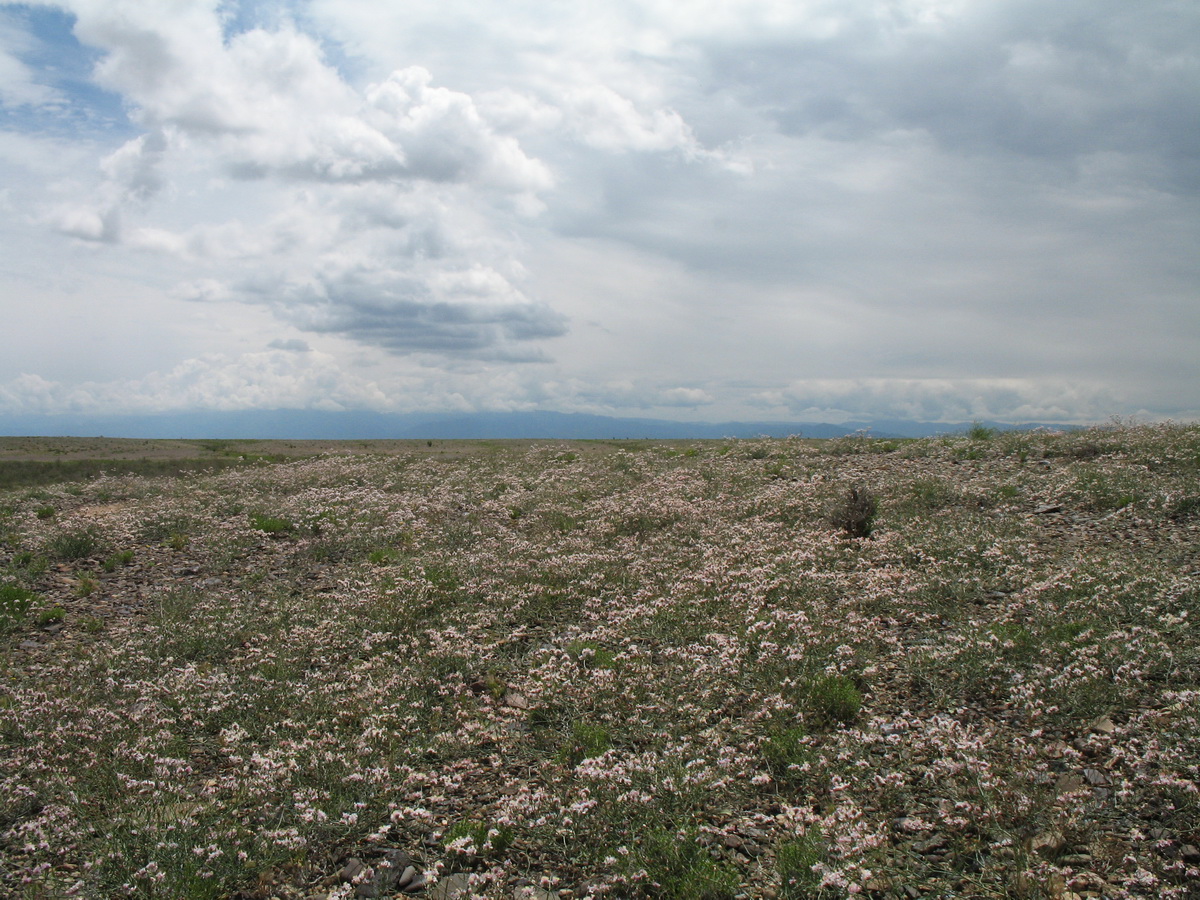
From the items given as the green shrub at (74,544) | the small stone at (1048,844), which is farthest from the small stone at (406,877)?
the green shrub at (74,544)

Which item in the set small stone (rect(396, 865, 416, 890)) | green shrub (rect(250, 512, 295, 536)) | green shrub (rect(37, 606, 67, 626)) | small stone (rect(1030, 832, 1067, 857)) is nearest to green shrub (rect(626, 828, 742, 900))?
small stone (rect(396, 865, 416, 890))

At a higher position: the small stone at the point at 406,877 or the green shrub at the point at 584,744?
the green shrub at the point at 584,744

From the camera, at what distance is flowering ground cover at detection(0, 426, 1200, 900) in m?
5.09

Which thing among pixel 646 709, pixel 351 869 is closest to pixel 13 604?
pixel 351 869

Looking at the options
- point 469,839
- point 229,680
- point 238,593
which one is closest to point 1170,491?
point 469,839

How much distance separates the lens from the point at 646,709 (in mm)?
7332

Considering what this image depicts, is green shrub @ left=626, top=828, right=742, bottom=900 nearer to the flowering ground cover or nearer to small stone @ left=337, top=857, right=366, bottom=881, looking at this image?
the flowering ground cover

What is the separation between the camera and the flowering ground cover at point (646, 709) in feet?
16.7

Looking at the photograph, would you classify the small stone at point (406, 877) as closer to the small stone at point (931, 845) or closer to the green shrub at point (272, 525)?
the small stone at point (931, 845)

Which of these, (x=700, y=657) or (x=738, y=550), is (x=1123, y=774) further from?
(x=738, y=550)

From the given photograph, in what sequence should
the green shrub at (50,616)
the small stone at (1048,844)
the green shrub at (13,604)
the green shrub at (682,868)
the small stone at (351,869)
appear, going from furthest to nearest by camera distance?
the green shrub at (50,616)
the green shrub at (13,604)
the small stone at (351,869)
the small stone at (1048,844)
the green shrub at (682,868)

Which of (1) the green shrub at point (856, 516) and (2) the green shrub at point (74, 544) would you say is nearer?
(1) the green shrub at point (856, 516)

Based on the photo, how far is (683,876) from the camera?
4.91m

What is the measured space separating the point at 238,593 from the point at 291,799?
7.47 m
